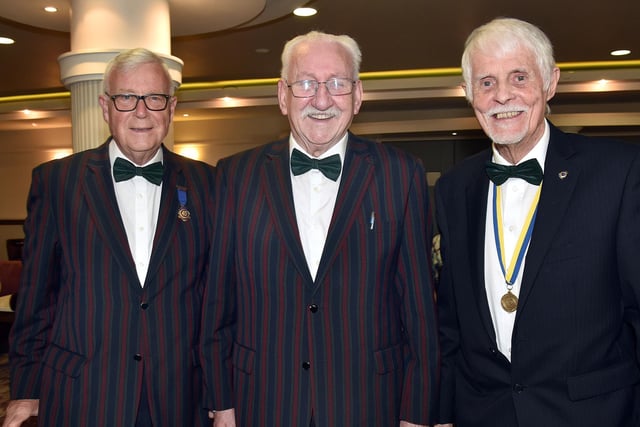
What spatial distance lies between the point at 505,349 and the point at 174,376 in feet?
3.61

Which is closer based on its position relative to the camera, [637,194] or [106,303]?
[637,194]

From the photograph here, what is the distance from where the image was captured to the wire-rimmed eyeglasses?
2.04 meters

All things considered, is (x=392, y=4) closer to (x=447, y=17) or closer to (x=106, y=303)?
(x=447, y=17)

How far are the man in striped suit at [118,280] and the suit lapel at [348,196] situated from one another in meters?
0.53

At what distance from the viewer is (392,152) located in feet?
6.83

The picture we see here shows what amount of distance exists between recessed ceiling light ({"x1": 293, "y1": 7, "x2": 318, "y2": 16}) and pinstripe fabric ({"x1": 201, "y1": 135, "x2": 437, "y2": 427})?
4.57 m

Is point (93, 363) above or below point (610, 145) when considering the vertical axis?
below

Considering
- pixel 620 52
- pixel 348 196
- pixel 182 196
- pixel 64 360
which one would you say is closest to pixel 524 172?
pixel 348 196

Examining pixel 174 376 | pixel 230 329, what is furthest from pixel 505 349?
pixel 174 376

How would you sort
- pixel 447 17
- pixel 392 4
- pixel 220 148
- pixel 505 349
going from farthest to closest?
1. pixel 220 148
2. pixel 447 17
3. pixel 392 4
4. pixel 505 349

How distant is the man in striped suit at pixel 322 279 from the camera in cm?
195

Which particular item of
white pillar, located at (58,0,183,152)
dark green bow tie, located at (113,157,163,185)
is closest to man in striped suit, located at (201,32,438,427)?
dark green bow tie, located at (113,157,163,185)

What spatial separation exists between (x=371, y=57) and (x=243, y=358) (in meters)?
7.03

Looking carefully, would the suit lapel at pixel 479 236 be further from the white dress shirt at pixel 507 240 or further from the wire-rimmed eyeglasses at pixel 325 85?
the wire-rimmed eyeglasses at pixel 325 85
